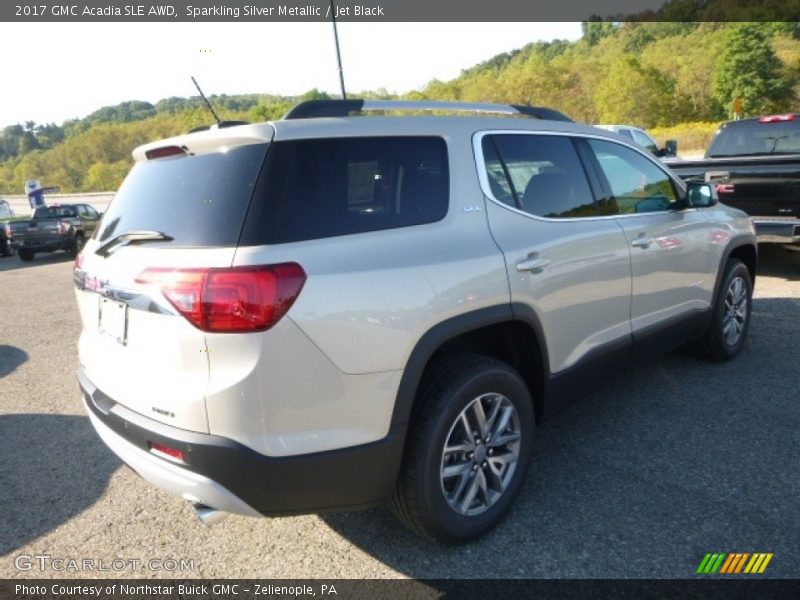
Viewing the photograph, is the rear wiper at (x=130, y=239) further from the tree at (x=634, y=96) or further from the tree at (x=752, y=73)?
the tree at (x=752, y=73)

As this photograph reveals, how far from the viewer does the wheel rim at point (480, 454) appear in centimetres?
238

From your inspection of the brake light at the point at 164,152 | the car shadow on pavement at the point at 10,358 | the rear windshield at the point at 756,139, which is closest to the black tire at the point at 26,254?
the car shadow on pavement at the point at 10,358

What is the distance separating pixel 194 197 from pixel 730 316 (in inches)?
161

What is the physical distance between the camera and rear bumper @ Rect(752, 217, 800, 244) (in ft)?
20.0

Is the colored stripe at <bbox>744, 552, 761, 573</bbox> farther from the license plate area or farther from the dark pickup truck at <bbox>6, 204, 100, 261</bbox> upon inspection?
the dark pickup truck at <bbox>6, 204, 100, 261</bbox>

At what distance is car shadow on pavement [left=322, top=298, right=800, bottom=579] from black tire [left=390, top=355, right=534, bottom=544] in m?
0.16

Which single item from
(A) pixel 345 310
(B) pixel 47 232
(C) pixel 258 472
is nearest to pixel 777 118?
(A) pixel 345 310

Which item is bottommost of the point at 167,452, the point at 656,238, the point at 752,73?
the point at 167,452

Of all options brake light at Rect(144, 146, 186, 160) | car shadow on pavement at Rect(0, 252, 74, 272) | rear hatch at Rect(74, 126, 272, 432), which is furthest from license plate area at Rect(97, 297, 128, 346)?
car shadow on pavement at Rect(0, 252, 74, 272)

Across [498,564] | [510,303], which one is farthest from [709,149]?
[498,564]

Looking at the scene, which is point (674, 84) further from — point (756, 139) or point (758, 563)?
point (758, 563)

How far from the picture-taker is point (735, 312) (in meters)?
4.42

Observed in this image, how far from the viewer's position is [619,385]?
4055mm

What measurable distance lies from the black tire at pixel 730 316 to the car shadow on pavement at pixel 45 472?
414cm
